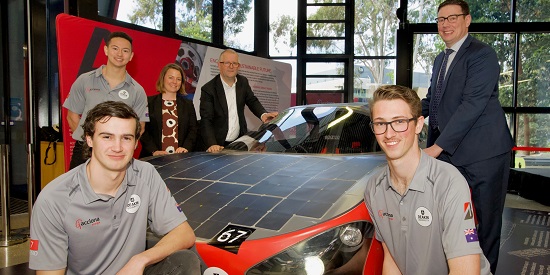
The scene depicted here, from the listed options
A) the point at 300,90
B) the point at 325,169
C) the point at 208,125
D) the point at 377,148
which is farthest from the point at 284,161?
the point at 300,90

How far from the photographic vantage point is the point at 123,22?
6.09 meters

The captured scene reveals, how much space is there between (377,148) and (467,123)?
637mm

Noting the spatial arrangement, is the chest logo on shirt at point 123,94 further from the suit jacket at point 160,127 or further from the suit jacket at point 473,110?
the suit jacket at point 473,110

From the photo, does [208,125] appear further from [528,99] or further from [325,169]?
[528,99]

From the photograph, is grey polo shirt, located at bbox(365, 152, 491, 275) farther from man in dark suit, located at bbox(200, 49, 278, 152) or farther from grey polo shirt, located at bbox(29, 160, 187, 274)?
man in dark suit, located at bbox(200, 49, 278, 152)

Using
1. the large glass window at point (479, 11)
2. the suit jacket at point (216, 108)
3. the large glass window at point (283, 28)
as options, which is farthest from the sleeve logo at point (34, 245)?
the large glass window at point (283, 28)

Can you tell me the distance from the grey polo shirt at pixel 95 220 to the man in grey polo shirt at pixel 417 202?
894 millimetres

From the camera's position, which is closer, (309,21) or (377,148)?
(377,148)

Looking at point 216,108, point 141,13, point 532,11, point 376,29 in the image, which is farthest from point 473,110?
point 376,29

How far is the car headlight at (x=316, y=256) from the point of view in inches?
64.7

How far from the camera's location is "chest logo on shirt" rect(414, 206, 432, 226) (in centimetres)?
160

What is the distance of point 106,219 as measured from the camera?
169cm

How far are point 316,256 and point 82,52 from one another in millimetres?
3605

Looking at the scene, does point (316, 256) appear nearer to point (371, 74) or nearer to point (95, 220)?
point (95, 220)
